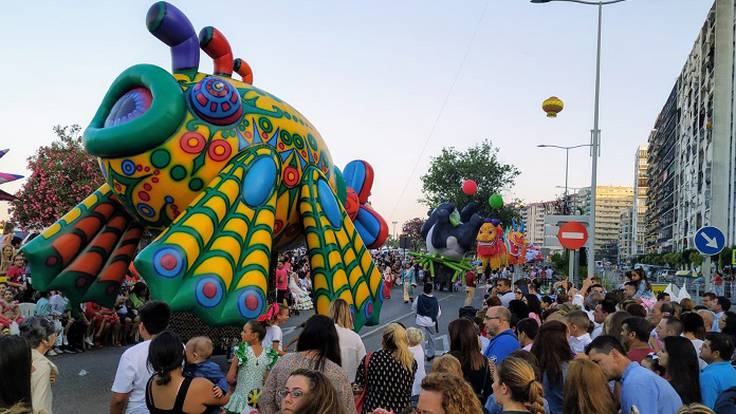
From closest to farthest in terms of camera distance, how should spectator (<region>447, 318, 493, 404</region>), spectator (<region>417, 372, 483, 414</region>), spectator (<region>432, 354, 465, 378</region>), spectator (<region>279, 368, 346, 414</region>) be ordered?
1. spectator (<region>279, 368, 346, 414</region>)
2. spectator (<region>417, 372, 483, 414</region>)
3. spectator (<region>432, 354, 465, 378</region>)
4. spectator (<region>447, 318, 493, 404</region>)

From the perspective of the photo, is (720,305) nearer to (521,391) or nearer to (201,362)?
(521,391)

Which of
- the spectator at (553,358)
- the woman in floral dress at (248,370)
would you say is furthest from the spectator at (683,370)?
the woman in floral dress at (248,370)

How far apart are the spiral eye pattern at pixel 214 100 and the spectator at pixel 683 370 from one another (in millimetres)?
6227

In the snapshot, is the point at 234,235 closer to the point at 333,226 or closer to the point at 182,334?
the point at 333,226

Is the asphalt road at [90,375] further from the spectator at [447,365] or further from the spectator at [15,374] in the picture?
the spectator at [447,365]

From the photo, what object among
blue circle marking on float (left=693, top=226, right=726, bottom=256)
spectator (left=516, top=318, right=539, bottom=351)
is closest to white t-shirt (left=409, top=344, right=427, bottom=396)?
spectator (left=516, top=318, right=539, bottom=351)

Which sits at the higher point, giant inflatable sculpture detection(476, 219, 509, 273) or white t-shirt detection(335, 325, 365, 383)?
giant inflatable sculpture detection(476, 219, 509, 273)

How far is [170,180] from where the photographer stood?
8781 mm

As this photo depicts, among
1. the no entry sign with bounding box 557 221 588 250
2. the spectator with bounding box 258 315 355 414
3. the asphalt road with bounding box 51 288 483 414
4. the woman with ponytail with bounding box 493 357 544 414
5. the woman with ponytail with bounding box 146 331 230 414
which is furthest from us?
the no entry sign with bounding box 557 221 588 250

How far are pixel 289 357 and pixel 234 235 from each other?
415 cm

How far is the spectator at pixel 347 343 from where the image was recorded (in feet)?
18.0

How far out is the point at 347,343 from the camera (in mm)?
5492

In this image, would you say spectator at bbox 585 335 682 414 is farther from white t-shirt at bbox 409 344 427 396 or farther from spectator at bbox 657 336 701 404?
white t-shirt at bbox 409 344 427 396

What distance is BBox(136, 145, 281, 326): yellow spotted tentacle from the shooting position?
761 centimetres
